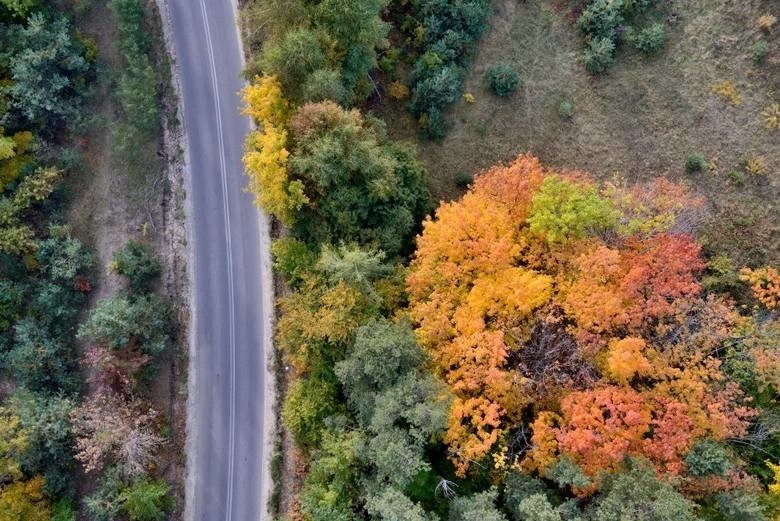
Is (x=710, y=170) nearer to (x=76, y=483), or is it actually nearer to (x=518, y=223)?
(x=518, y=223)

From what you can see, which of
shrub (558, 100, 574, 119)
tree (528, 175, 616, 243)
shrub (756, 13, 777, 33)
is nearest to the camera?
tree (528, 175, 616, 243)

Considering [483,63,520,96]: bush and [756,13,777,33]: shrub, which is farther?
[483,63,520,96]: bush

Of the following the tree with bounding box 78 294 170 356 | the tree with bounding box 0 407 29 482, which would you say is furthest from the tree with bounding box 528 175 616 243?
the tree with bounding box 0 407 29 482

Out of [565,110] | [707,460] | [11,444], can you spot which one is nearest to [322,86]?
[565,110]

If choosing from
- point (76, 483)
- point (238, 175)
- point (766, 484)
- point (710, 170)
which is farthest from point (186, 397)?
point (710, 170)

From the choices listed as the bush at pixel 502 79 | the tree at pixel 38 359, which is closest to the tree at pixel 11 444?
the tree at pixel 38 359

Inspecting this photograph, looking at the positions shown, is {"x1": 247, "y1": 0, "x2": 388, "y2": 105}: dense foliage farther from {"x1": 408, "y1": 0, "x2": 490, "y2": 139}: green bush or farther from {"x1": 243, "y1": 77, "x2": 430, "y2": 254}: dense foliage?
{"x1": 408, "y1": 0, "x2": 490, "y2": 139}: green bush
